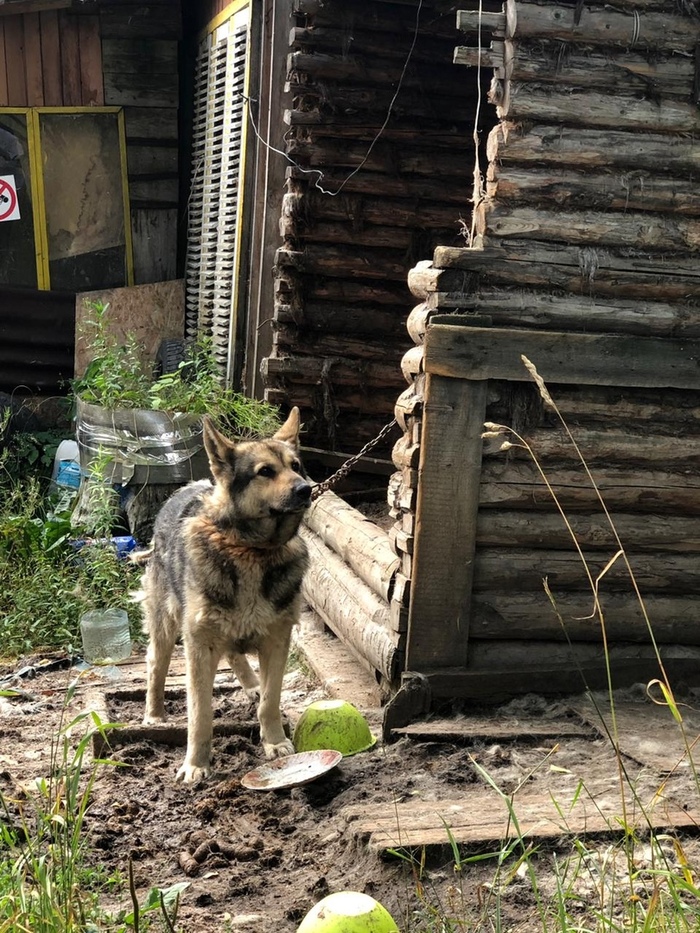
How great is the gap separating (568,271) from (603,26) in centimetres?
111

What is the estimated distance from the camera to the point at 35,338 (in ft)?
39.8

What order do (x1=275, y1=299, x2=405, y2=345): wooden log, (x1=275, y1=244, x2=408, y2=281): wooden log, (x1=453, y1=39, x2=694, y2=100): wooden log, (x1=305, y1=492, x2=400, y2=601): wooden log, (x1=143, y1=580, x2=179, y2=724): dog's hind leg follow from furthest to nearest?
1. (x1=275, y1=299, x2=405, y2=345): wooden log
2. (x1=275, y1=244, x2=408, y2=281): wooden log
3. (x1=305, y1=492, x2=400, y2=601): wooden log
4. (x1=143, y1=580, x2=179, y2=724): dog's hind leg
5. (x1=453, y1=39, x2=694, y2=100): wooden log

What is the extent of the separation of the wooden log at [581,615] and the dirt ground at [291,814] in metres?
0.37

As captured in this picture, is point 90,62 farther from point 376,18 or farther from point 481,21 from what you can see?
point 481,21

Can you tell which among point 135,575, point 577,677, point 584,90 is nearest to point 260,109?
point 135,575

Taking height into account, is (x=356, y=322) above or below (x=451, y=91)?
below

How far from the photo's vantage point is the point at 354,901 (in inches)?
122

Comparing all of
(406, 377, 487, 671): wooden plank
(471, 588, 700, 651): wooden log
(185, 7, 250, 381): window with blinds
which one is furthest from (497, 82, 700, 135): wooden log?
(185, 7, 250, 381): window with blinds

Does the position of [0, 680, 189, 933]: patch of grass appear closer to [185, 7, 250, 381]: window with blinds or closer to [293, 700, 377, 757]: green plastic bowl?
[293, 700, 377, 757]: green plastic bowl

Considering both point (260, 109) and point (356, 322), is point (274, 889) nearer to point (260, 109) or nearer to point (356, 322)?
point (356, 322)

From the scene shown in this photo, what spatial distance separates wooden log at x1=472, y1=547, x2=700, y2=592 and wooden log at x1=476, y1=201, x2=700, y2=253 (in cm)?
151

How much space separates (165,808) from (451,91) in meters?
6.29

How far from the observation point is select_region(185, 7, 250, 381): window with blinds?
32.9ft

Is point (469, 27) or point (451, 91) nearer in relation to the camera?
point (469, 27)
